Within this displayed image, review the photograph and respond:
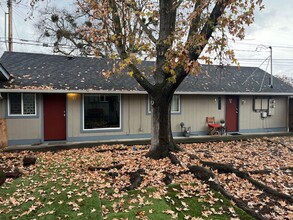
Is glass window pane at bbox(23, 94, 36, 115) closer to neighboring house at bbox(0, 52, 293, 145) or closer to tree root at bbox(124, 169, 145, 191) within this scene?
neighboring house at bbox(0, 52, 293, 145)

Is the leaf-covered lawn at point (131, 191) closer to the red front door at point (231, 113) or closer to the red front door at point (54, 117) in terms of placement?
the red front door at point (54, 117)

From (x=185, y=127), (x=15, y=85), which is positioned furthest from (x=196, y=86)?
(x=15, y=85)

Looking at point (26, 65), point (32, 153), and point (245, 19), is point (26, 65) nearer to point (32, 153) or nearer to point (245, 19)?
point (32, 153)

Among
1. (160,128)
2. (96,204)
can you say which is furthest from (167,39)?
(96,204)

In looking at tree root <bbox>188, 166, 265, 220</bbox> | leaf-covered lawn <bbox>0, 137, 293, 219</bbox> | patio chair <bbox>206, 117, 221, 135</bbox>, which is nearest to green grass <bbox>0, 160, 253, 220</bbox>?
leaf-covered lawn <bbox>0, 137, 293, 219</bbox>

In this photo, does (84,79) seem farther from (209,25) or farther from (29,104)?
(209,25)

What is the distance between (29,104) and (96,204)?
6.98m

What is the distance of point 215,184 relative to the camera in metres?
5.18

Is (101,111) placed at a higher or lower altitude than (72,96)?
lower

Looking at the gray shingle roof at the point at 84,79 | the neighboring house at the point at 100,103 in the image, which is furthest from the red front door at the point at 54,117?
the gray shingle roof at the point at 84,79

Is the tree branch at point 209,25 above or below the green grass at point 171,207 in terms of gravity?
above

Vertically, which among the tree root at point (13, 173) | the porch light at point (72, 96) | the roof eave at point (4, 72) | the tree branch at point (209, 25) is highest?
A: the tree branch at point (209, 25)

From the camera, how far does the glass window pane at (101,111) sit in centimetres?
1081

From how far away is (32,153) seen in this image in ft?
29.1
